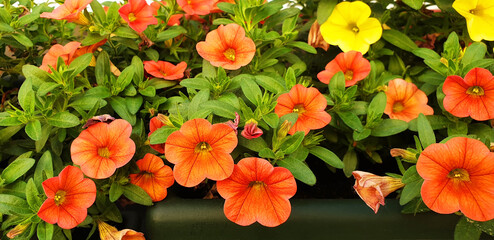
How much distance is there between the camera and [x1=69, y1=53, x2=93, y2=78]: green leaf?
0.87 meters

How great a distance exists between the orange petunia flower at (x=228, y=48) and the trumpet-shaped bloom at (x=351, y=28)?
236mm

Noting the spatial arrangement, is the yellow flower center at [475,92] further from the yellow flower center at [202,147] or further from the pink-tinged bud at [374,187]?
the yellow flower center at [202,147]

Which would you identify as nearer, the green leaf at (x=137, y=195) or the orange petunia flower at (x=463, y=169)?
the orange petunia flower at (x=463, y=169)

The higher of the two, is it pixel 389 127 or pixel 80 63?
pixel 80 63

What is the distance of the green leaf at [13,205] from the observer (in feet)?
2.37

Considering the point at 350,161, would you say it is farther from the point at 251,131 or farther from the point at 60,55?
the point at 60,55

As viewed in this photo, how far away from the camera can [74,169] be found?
0.73 meters

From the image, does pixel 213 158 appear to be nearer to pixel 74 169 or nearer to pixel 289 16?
pixel 74 169

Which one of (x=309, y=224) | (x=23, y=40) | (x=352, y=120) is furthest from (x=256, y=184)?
(x=23, y=40)

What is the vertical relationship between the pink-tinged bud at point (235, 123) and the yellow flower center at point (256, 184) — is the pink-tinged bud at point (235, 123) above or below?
above

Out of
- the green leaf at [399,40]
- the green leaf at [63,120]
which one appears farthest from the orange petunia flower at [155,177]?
the green leaf at [399,40]

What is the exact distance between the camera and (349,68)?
38.4 inches

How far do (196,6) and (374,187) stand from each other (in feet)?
1.90

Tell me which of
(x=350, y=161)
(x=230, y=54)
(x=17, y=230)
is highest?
(x=230, y=54)
